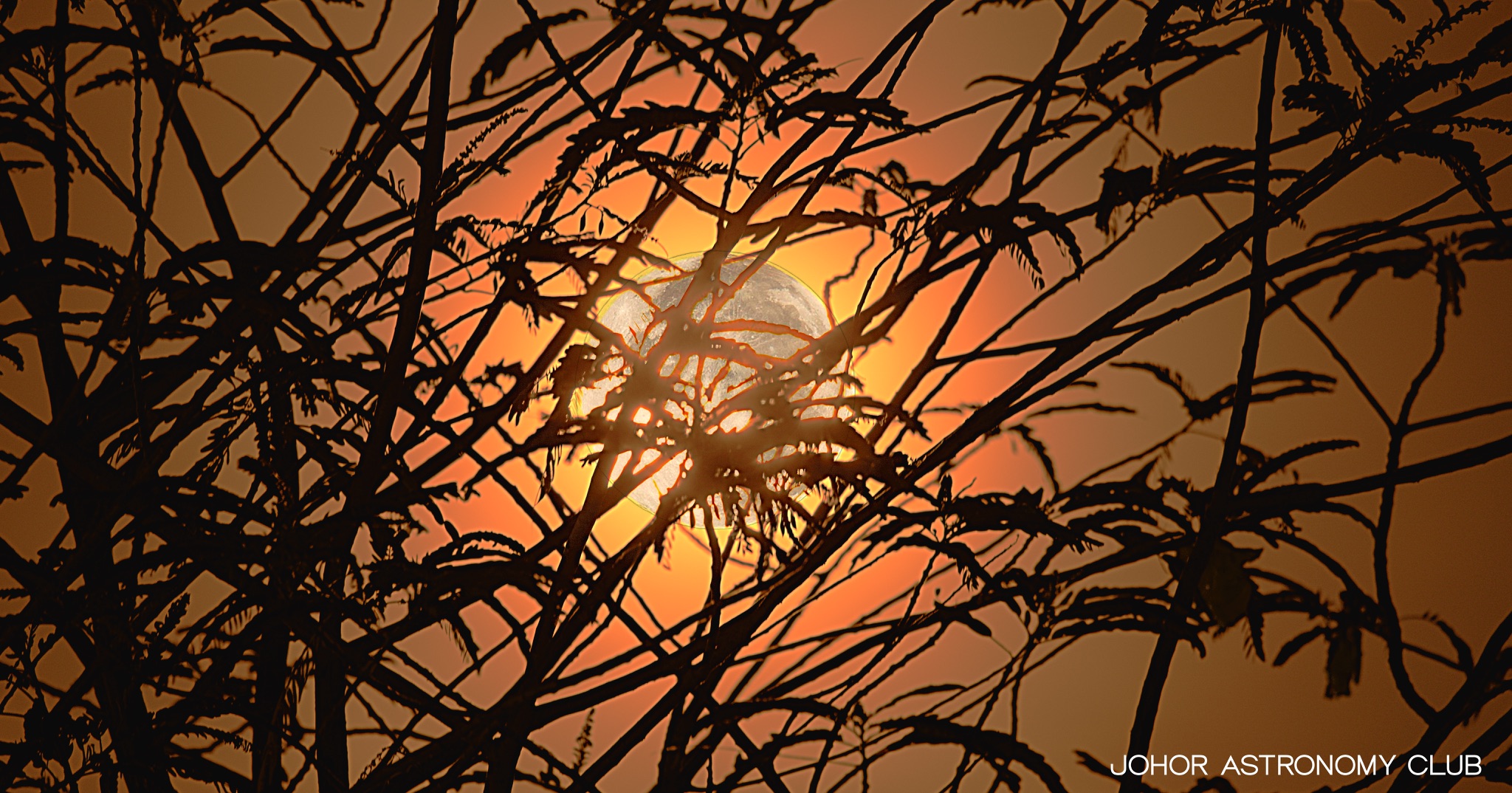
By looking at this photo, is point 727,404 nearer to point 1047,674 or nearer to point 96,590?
point 96,590

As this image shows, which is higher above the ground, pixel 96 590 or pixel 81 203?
pixel 81 203

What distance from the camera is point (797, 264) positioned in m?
0.94

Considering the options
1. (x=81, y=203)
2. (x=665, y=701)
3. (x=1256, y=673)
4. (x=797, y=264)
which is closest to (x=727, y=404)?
(x=665, y=701)

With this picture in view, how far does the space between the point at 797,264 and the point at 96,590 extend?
0.67 meters

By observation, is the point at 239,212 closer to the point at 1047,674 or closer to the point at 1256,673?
the point at 1047,674

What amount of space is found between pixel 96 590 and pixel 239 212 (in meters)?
0.56

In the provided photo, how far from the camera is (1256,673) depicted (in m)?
0.92

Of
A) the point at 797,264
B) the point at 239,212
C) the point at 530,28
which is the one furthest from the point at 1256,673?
the point at 239,212

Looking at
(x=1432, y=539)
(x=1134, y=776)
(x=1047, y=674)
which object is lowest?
(x=1134, y=776)

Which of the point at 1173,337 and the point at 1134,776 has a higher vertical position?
the point at 1173,337

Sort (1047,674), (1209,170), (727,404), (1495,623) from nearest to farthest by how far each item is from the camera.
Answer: (727,404) < (1209,170) < (1495,623) < (1047,674)

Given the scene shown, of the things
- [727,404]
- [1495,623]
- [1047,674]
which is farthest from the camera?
[1047,674]

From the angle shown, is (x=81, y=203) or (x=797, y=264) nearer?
(x=81, y=203)

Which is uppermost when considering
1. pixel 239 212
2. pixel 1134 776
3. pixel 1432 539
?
pixel 239 212
